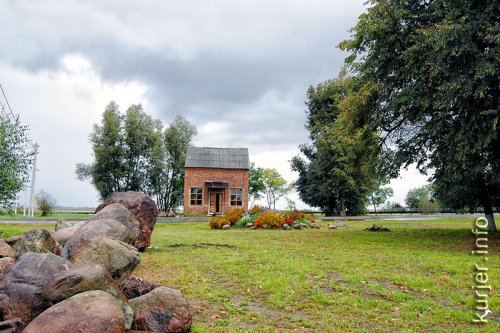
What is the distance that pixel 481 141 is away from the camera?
547 inches

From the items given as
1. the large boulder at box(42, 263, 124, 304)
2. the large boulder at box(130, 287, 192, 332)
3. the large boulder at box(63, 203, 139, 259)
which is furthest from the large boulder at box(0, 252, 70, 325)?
the large boulder at box(63, 203, 139, 259)

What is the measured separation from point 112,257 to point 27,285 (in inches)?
60.1

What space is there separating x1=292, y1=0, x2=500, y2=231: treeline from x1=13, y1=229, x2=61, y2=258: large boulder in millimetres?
13256

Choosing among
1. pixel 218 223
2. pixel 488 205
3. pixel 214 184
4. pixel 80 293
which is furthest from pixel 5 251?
pixel 214 184

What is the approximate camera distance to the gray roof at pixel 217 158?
143 feet

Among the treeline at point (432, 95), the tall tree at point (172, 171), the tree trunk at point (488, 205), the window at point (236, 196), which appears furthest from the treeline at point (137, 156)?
the tree trunk at point (488, 205)

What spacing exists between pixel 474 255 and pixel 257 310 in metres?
9.37

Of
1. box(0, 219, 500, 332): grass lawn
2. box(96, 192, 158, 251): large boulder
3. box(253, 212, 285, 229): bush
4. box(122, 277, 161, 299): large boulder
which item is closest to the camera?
box(0, 219, 500, 332): grass lawn

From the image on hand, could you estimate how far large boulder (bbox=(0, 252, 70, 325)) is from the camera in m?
5.56

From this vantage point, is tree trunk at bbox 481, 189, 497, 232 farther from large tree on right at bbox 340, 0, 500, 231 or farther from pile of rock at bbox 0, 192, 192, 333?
pile of rock at bbox 0, 192, 192, 333

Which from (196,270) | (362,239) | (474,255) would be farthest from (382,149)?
(196,270)

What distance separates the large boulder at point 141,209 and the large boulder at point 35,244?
4907 mm

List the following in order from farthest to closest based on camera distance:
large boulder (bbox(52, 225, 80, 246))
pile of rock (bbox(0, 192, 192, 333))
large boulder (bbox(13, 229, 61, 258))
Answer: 1. large boulder (bbox(52, 225, 80, 246))
2. large boulder (bbox(13, 229, 61, 258))
3. pile of rock (bbox(0, 192, 192, 333))

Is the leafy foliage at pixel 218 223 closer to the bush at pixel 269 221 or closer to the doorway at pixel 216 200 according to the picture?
the bush at pixel 269 221
